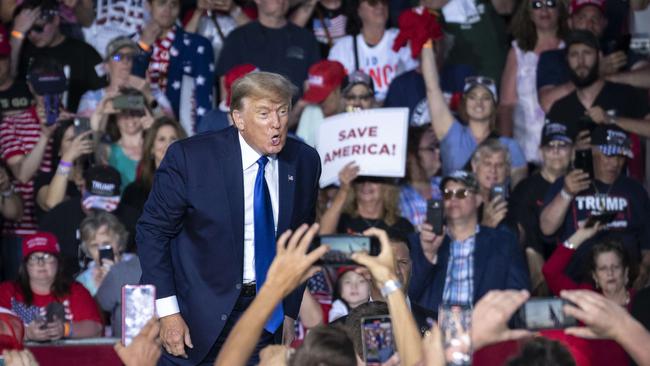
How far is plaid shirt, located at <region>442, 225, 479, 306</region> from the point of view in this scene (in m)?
7.40

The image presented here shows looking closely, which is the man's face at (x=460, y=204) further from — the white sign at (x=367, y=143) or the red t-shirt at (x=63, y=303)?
the red t-shirt at (x=63, y=303)

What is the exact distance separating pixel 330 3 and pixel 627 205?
297cm

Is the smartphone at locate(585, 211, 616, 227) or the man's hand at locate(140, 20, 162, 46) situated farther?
the man's hand at locate(140, 20, 162, 46)

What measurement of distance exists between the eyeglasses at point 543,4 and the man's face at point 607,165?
5.05ft

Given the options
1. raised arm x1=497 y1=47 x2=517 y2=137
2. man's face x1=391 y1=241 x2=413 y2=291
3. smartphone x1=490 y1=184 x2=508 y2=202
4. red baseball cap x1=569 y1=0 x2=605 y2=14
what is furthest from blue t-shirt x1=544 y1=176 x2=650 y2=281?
red baseball cap x1=569 y1=0 x2=605 y2=14

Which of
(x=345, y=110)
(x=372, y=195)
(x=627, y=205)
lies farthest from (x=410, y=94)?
(x=627, y=205)

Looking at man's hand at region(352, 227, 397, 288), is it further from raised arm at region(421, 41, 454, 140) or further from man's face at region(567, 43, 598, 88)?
man's face at region(567, 43, 598, 88)

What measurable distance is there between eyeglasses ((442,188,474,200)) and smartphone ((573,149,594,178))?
89 cm

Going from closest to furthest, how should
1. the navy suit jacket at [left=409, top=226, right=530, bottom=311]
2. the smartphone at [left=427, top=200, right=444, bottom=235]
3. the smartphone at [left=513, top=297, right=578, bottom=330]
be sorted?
1. the smartphone at [left=513, top=297, right=578, bottom=330]
2. the navy suit jacket at [left=409, top=226, right=530, bottom=311]
3. the smartphone at [left=427, top=200, right=444, bottom=235]

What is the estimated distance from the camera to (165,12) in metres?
9.42

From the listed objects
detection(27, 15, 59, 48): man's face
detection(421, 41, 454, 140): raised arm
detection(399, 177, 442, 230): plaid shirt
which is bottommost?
detection(399, 177, 442, 230): plaid shirt

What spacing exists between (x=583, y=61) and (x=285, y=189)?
4.24 m

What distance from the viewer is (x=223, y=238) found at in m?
5.24

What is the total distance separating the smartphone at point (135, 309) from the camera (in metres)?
5.36
